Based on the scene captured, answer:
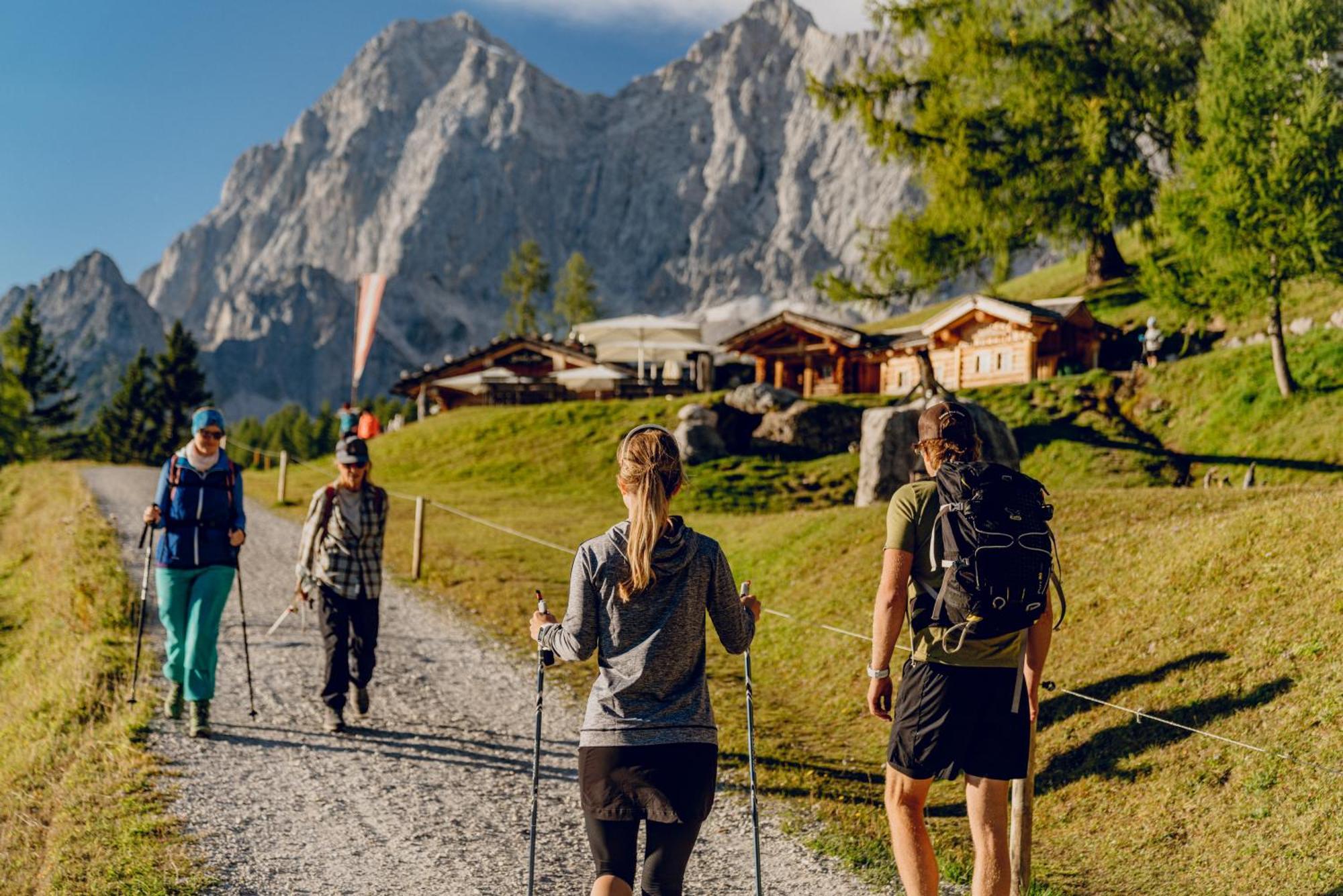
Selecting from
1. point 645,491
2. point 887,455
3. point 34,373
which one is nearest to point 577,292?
point 34,373

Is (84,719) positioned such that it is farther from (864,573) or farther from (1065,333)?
(1065,333)

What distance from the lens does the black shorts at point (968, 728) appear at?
15.1ft

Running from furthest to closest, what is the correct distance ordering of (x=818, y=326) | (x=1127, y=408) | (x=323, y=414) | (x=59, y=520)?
(x=323, y=414)
(x=818, y=326)
(x=1127, y=408)
(x=59, y=520)

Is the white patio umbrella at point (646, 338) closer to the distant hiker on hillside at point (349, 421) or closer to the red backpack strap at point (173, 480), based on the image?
the distant hiker on hillside at point (349, 421)

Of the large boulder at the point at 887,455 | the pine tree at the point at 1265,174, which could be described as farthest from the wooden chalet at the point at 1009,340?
the large boulder at the point at 887,455

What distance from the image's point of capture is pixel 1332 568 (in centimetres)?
898

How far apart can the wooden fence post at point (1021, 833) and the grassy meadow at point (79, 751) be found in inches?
197

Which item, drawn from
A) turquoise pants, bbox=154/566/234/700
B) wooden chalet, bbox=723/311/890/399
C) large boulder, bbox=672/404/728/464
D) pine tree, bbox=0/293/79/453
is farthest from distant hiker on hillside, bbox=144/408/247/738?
pine tree, bbox=0/293/79/453

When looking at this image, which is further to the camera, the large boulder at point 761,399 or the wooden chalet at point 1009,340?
the wooden chalet at point 1009,340

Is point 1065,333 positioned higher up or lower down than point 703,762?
higher up

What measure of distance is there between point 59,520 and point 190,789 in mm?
17970

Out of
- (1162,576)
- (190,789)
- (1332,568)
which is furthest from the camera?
(1162,576)

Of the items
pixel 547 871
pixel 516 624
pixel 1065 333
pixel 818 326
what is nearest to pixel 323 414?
pixel 818 326

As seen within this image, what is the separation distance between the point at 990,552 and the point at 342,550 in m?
6.38
